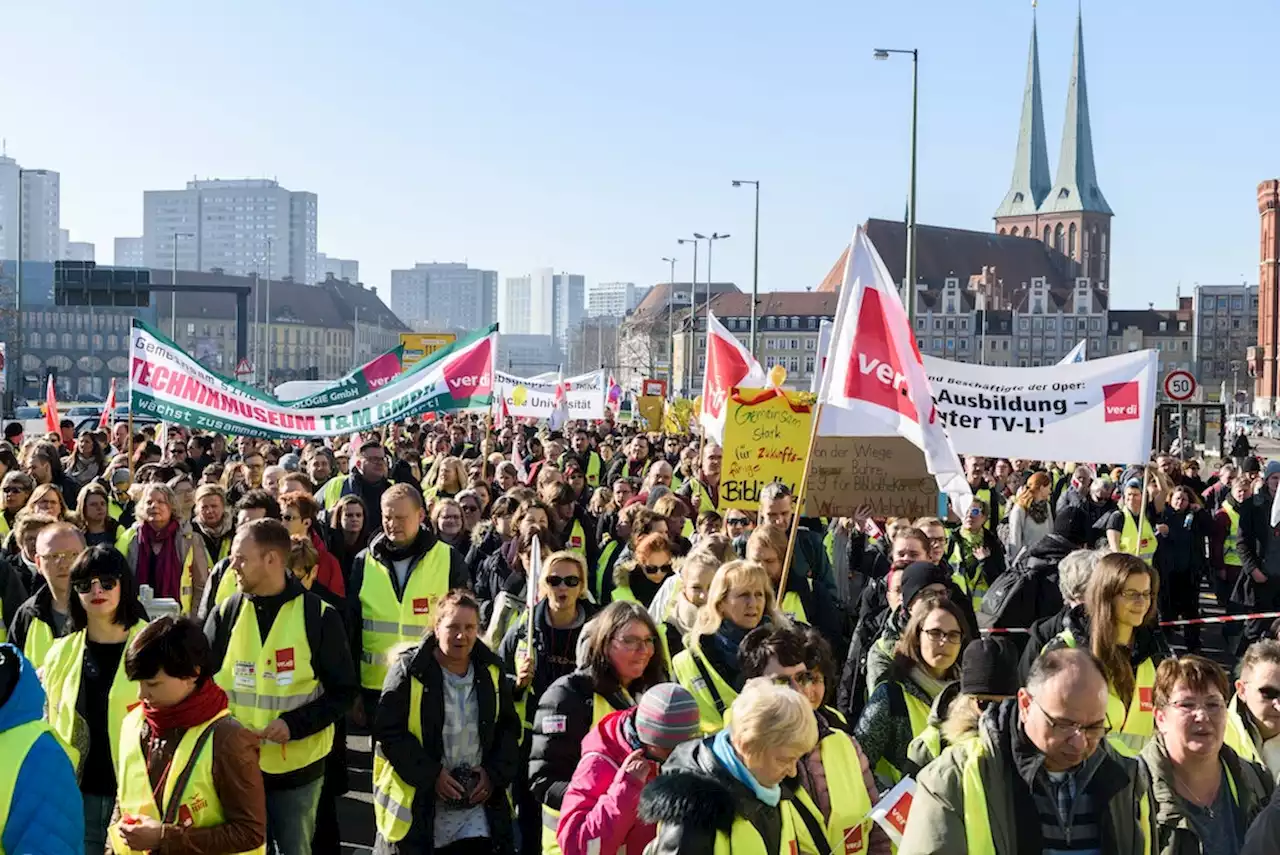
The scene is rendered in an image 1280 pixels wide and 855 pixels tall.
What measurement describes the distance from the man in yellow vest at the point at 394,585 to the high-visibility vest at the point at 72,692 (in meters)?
1.77

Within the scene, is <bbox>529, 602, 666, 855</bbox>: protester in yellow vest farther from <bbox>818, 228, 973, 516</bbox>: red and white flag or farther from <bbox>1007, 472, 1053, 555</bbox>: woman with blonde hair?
<bbox>1007, 472, 1053, 555</bbox>: woman with blonde hair

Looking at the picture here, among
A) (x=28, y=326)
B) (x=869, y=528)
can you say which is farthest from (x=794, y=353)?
(x=869, y=528)

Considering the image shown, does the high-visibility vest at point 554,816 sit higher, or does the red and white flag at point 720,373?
the red and white flag at point 720,373

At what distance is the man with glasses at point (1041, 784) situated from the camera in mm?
3576

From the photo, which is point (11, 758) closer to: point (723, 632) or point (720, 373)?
point (723, 632)

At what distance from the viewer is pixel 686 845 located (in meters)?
3.48

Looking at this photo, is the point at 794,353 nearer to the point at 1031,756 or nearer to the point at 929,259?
the point at 929,259

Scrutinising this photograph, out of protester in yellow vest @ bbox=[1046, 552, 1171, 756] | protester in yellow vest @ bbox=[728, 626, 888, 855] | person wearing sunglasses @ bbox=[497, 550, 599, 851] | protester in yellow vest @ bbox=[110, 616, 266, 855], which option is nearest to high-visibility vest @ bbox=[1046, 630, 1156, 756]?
protester in yellow vest @ bbox=[1046, 552, 1171, 756]

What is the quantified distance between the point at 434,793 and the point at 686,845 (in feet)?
7.35

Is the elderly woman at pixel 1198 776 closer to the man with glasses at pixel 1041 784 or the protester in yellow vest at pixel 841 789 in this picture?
the man with glasses at pixel 1041 784

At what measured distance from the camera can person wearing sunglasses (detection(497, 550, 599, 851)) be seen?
629cm

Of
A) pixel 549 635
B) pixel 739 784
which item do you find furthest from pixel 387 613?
pixel 739 784

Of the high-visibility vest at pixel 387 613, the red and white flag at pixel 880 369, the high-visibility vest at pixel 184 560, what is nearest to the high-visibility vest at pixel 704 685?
the high-visibility vest at pixel 387 613

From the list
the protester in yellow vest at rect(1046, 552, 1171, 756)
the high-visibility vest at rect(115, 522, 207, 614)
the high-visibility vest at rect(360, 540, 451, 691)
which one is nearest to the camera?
the protester in yellow vest at rect(1046, 552, 1171, 756)
